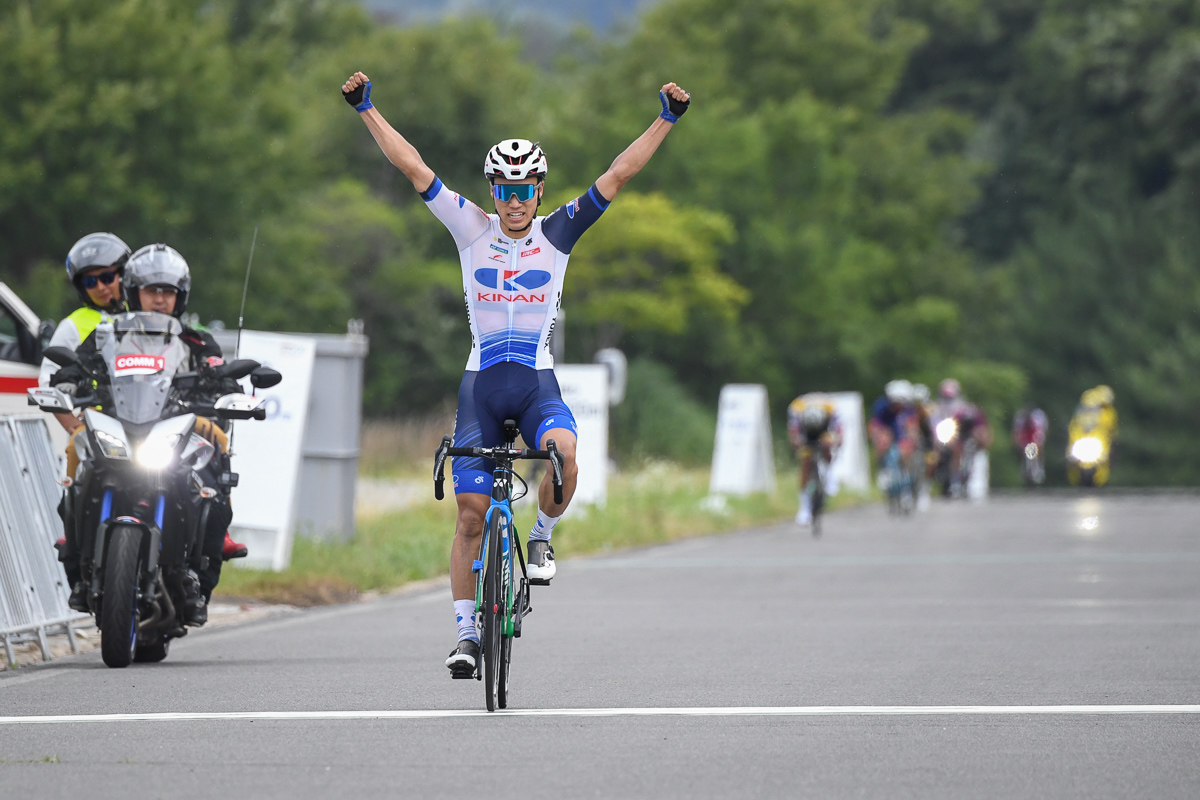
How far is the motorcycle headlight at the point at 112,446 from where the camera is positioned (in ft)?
33.7

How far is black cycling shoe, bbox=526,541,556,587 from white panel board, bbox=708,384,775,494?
846 inches

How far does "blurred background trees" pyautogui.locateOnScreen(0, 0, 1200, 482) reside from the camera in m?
43.3

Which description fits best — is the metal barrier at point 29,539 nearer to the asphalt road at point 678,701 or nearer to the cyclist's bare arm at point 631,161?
the asphalt road at point 678,701

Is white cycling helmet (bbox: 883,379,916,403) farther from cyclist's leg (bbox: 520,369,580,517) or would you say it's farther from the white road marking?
the white road marking

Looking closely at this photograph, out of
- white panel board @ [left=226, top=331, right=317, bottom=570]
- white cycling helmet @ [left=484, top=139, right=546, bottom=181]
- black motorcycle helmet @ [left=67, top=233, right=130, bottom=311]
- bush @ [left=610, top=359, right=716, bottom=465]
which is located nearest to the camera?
white cycling helmet @ [left=484, top=139, right=546, bottom=181]

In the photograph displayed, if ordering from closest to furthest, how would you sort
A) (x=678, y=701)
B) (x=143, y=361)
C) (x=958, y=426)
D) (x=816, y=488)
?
(x=678, y=701), (x=143, y=361), (x=816, y=488), (x=958, y=426)

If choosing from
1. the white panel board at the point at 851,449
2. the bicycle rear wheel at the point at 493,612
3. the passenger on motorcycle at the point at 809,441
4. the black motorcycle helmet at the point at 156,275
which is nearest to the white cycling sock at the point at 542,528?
the bicycle rear wheel at the point at 493,612

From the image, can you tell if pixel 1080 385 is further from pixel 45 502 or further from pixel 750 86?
pixel 45 502

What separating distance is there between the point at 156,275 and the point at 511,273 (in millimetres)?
2410

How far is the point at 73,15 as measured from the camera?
41.8 m

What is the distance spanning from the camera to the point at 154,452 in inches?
408

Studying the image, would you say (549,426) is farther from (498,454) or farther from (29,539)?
Result: (29,539)

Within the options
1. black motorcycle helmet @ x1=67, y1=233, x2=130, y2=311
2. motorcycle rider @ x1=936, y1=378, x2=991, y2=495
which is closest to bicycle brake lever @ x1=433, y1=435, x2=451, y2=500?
black motorcycle helmet @ x1=67, y1=233, x2=130, y2=311

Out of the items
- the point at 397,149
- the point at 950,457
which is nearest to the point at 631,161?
the point at 397,149
